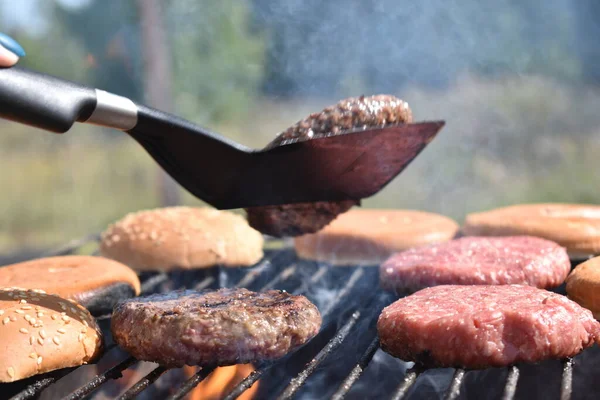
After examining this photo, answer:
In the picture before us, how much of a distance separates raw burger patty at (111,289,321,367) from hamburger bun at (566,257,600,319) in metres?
1.25

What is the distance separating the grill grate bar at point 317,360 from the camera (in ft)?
6.92

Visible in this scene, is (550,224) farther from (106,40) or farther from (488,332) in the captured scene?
(106,40)

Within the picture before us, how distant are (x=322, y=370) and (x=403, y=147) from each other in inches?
47.7

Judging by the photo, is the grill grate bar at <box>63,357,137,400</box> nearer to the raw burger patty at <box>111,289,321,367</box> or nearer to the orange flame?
the raw burger patty at <box>111,289,321,367</box>

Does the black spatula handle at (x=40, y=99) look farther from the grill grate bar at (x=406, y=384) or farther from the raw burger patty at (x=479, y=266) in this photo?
the raw burger patty at (x=479, y=266)

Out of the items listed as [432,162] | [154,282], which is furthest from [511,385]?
[432,162]

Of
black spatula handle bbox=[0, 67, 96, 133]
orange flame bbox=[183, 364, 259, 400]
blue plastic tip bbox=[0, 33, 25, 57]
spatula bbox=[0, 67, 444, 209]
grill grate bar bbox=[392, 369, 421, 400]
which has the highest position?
blue plastic tip bbox=[0, 33, 25, 57]

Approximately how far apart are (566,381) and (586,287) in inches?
31.6

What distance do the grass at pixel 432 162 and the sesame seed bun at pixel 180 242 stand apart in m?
4.47

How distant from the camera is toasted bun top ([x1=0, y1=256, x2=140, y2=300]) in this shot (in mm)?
2975

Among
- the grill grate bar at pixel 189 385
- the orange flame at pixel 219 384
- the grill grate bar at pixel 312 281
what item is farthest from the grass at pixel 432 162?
the grill grate bar at pixel 189 385

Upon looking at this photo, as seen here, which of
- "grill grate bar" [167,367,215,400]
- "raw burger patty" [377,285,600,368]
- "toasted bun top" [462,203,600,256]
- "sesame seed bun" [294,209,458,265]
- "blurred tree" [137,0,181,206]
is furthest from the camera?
"blurred tree" [137,0,181,206]

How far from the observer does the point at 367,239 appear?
3912mm

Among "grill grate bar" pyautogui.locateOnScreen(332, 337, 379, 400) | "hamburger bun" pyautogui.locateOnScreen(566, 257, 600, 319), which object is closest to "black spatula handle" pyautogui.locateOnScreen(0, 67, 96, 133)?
"grill grate bar" pyautogui.locateOnScreen(332, 337, 379, 400)
